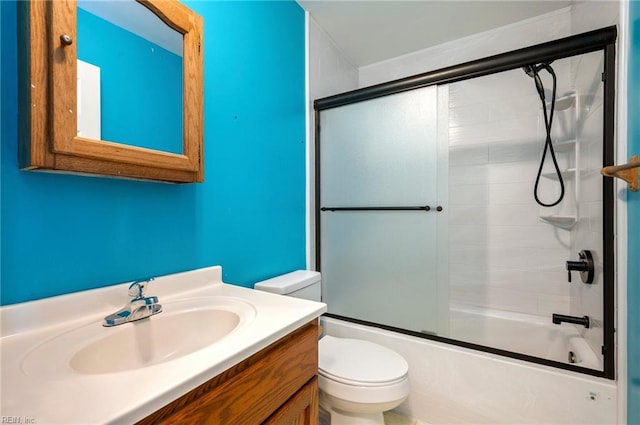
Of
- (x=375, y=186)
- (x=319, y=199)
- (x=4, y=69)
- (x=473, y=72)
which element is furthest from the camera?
(x=319, y=199)

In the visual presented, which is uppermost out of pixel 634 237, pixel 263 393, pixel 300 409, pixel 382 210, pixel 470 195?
pixel 470 195

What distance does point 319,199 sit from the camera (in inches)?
73.4

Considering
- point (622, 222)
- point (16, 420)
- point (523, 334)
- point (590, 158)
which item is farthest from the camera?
point (523, 334)

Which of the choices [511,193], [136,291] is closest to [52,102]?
[136,291]

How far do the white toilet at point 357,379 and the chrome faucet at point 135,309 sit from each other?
55 centimetres

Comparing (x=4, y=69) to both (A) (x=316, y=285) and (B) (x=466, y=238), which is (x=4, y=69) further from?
(B) (x=466, y=238)

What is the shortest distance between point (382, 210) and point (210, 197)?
1003mm

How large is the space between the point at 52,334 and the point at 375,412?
44.2 inches

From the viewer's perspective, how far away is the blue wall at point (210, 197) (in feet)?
2.19

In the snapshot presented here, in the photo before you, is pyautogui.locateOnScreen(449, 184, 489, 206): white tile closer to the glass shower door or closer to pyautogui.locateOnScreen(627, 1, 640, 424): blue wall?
the glass shower door

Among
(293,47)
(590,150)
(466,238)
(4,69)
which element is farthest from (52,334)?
(466,238)

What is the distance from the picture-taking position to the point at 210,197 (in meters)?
1.12

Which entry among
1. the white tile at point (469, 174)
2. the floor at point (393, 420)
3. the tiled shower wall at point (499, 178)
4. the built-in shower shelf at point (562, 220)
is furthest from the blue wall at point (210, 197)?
the built-in shower shelf at point (562, 220)

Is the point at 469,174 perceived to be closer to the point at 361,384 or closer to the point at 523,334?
the point at 523,334
